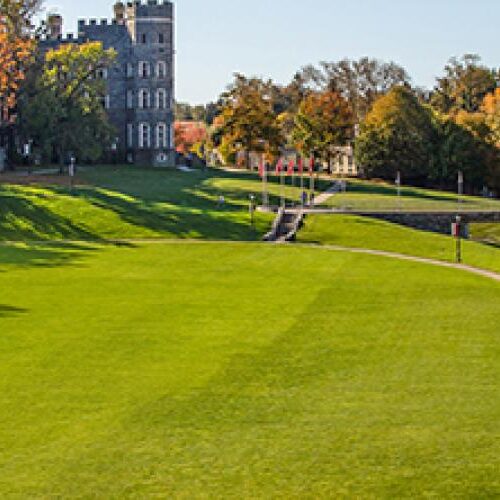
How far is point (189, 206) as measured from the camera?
8356 cm

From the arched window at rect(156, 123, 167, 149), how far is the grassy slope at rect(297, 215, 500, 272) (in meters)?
49.9

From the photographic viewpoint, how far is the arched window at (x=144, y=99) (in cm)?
12544

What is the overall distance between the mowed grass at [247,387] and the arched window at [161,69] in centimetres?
7922

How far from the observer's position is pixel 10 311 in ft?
125

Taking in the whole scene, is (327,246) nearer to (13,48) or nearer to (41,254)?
(41,254)

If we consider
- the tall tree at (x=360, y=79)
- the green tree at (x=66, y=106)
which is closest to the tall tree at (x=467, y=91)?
the tall tree at (x=360, y=79)

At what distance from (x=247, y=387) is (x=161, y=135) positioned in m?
100

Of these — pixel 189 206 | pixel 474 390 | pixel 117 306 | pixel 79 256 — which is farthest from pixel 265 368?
pixel 189 206

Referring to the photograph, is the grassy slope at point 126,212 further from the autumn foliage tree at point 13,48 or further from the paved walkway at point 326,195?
the autumn foliage tree at point 13,48

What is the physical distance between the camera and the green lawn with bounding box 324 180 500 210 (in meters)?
88.4

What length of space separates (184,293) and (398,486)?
2473 cm

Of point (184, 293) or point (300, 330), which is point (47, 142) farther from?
point (300, 330)

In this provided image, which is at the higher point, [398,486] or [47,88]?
[47,88]

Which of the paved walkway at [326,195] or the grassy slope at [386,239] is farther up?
the paved walkway at [326,195]
